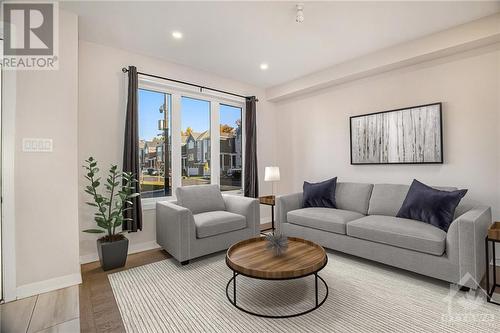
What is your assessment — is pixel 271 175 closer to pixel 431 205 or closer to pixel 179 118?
pixel 179 118

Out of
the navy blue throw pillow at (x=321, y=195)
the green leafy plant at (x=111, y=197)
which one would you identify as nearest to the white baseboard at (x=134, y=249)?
the green leafy plant at (x=111, y=197)

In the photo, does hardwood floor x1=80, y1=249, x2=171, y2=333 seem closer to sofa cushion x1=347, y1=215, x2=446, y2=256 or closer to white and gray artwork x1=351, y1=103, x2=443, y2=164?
sofa cushion x1=347, y1=215, x2=446, y2=256

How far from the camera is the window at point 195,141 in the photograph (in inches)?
160

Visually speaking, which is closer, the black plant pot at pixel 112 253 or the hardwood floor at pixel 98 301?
the hardwood floor at pixel 98 301

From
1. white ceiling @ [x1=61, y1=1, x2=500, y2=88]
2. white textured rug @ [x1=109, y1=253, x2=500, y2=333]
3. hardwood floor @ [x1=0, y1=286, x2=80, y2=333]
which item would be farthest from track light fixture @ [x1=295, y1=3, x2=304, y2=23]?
hardwood floor @ [x1=0, y1=286, x2=80, y2=333]

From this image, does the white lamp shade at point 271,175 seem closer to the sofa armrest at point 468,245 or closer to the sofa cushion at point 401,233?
the sofa cushion at point 401,233

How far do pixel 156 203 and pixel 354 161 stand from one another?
10.0 ft

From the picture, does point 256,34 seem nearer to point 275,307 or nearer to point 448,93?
point 448,93

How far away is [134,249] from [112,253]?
633mm

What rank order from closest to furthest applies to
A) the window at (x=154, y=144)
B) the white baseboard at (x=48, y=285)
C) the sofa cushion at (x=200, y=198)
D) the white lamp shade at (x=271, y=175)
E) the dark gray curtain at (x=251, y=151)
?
the white baseboard at (x=48, y=285)
the sofa cushion at (x=200, y=198)
the window at (x=154, y=144)
the white lamp shade at (x=271, y=175)
the dark gray curtain at (x=251, y=151)

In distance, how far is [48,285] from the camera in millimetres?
2389

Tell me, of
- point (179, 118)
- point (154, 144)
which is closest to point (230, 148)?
point (179, 118)

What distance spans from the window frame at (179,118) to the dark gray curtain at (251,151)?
6.1 inches

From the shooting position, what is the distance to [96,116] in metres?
3.17
